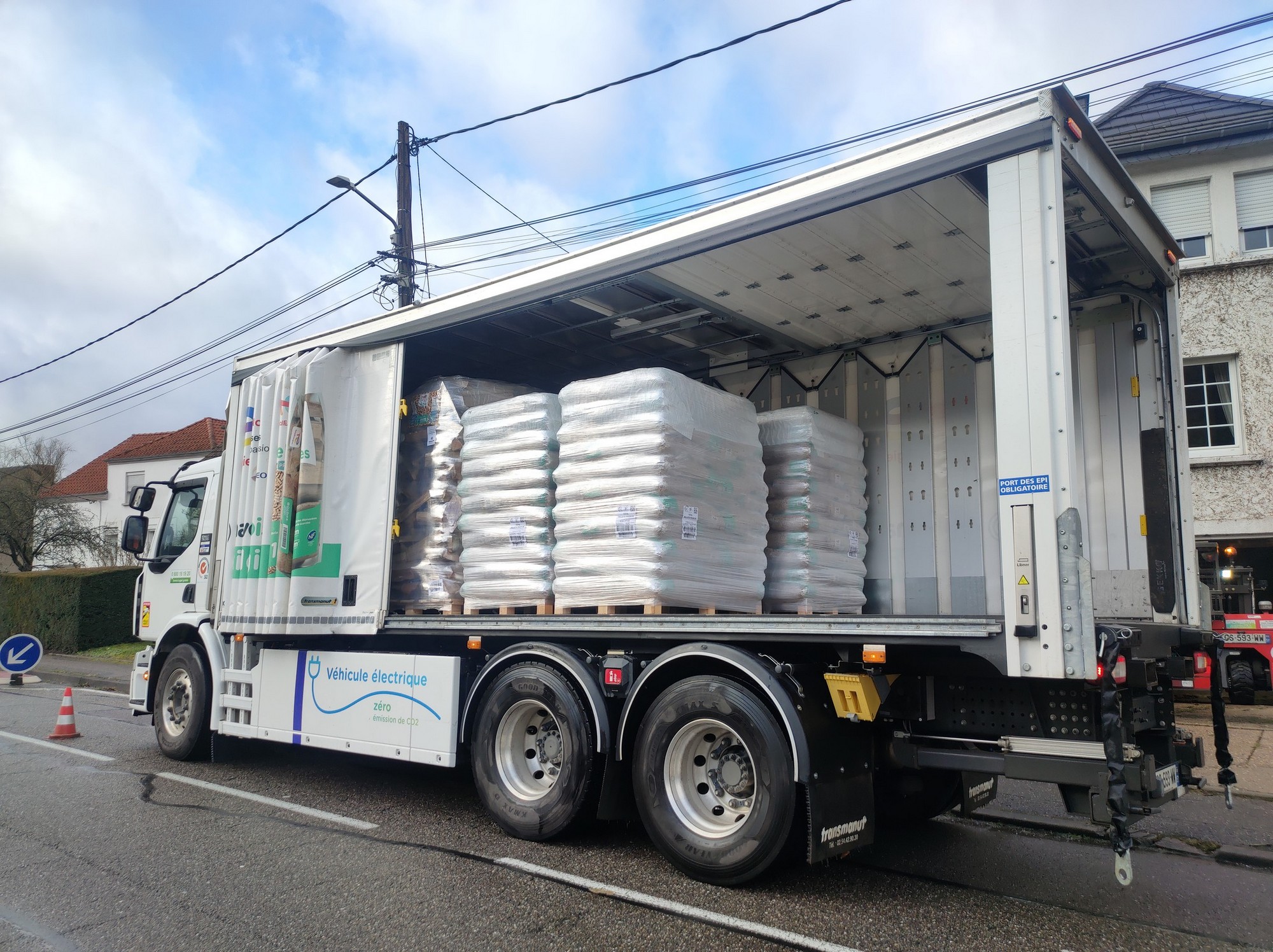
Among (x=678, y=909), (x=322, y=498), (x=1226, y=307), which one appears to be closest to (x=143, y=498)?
(x=322, y=498)

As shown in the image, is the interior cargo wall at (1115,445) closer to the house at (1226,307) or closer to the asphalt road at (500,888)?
the asphalt road at (500,888)

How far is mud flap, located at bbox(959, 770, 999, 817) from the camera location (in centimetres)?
536

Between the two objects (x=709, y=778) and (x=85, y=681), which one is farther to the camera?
(x=85, y=681)

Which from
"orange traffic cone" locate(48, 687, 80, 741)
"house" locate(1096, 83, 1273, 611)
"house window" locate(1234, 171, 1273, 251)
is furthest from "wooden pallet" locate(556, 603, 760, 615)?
"house window" locate(1234, 171, 1273, 251)

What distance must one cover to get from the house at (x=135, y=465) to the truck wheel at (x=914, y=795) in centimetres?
3928

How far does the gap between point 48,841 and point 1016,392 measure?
6.02 meters

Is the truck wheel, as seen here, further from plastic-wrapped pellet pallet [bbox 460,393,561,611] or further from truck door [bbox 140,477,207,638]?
truck door [bbox 140,477,207,638]

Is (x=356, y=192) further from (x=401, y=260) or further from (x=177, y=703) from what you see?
(x=177, y=703)

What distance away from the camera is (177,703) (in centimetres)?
858

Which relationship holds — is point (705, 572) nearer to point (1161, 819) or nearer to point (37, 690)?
point (1161, 819)

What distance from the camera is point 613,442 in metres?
5.70

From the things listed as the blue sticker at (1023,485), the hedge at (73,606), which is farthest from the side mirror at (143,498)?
the hedge at (73,606)

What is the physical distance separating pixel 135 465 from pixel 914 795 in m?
47.4

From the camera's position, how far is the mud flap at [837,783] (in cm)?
442
